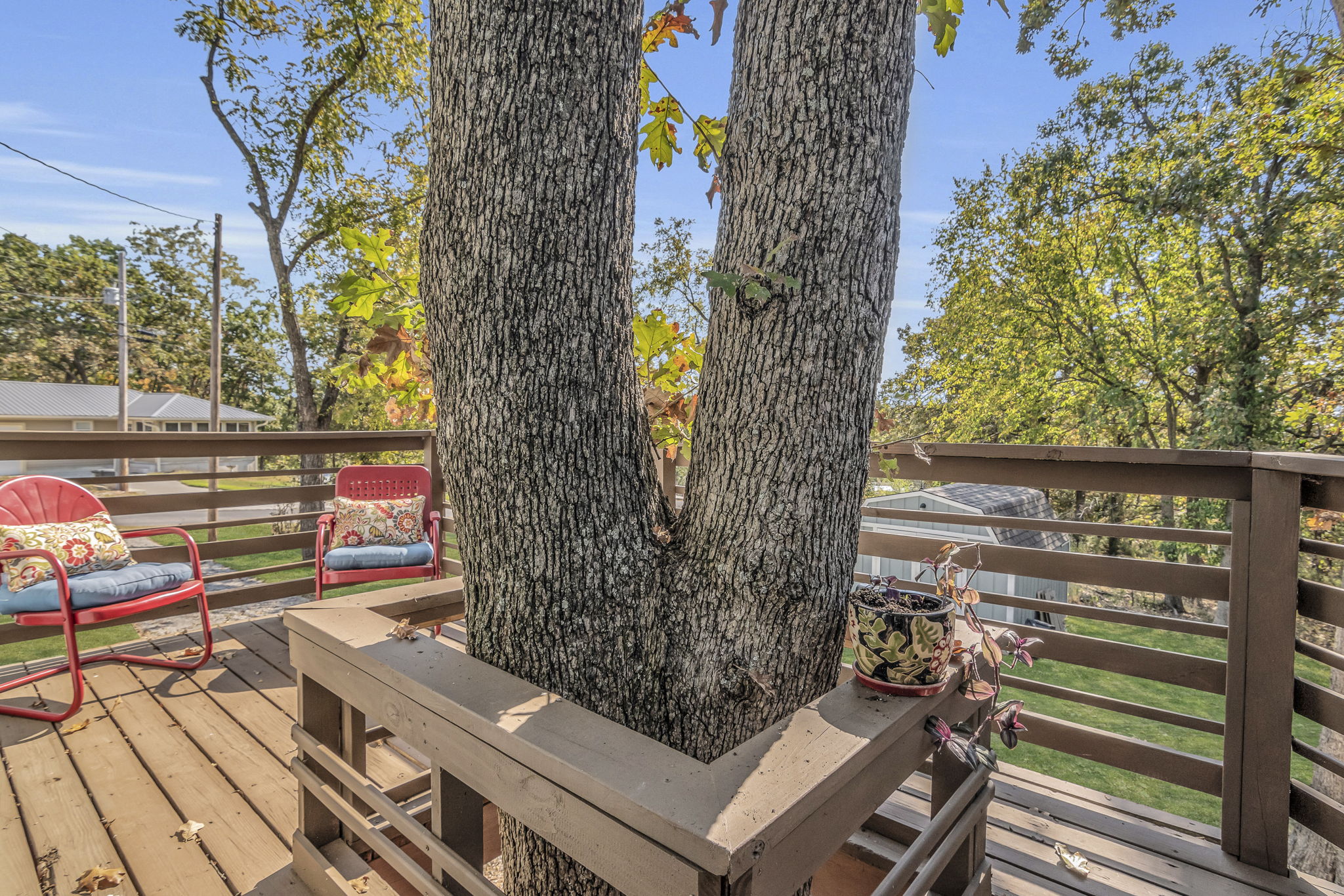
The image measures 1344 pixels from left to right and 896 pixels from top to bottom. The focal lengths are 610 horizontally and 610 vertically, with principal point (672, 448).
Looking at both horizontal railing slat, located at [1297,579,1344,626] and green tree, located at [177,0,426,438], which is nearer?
horizontal railing slat, located at [1297,579,1344,626]

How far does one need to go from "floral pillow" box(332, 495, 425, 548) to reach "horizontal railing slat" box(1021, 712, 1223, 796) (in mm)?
3024

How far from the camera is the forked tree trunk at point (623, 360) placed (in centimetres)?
98

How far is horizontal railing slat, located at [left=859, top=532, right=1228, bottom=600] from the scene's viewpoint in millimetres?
1697

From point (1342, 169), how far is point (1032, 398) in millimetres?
5138

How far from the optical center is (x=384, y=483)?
12.3 feet

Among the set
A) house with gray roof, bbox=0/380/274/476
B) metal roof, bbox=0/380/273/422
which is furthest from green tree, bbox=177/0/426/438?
metal roof, bbox=0/380/273/422

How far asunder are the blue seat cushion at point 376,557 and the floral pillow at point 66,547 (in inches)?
32.1

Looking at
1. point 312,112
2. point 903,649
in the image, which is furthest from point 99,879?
point 312,112

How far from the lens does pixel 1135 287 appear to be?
37.2 feet

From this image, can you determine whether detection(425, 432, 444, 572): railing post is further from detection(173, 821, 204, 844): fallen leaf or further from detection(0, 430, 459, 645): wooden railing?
detection(173, 821, 204, 844): fallen leaf

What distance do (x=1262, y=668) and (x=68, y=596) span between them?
380cm

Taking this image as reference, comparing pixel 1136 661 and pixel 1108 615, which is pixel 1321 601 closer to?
pixel 1136 661

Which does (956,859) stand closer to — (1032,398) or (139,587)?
(139,587)

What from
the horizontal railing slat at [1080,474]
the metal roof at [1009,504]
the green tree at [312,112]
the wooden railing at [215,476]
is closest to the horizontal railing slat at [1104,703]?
the horizontal railing slat at [1080,474]
